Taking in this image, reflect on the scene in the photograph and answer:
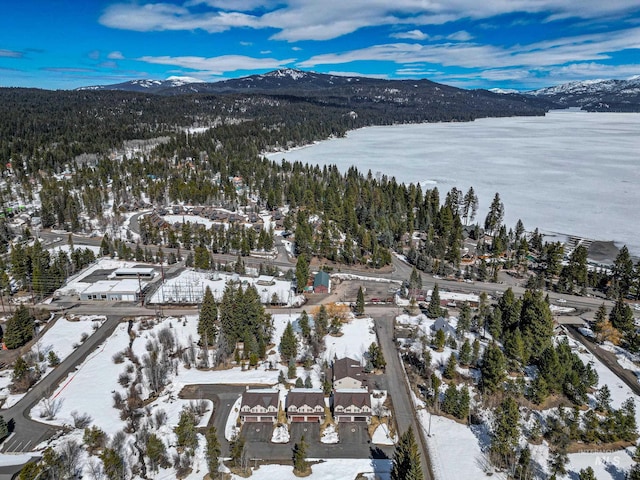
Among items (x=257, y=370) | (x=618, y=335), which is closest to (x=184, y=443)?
(x=257, y=370)

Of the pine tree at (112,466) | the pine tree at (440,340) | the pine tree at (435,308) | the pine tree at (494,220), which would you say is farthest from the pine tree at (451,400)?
the pine tree at (494,220)

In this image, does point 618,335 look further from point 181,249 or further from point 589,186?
point 589,186

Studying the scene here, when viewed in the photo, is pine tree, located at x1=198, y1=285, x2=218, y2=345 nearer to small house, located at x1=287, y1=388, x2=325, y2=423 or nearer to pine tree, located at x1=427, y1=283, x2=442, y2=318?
small house, located at x1=287, y1=388, x2=325, y2=423

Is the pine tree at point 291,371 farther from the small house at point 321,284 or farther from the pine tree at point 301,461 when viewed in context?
the small house at point 321,284

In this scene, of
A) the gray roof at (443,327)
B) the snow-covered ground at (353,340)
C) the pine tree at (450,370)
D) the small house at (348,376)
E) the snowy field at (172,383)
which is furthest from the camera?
the gray roof at (443,327)

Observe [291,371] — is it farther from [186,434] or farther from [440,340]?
[440,340]
